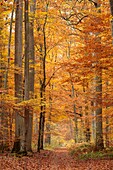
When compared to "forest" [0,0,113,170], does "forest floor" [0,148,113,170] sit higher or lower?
lower

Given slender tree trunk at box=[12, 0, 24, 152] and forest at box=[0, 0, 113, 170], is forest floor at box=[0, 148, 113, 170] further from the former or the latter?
slender tree trunk at box=[12, 0, 24, 152]

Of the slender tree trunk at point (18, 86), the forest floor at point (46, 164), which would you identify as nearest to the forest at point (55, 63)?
the slender tree trunk at point (18, 86)

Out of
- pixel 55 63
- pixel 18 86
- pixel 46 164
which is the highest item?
pixel 55 63

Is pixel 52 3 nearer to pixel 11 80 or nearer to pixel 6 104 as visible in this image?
pixel 11 80

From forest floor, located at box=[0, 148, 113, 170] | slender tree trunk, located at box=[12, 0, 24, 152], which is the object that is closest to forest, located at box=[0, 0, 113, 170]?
slender tree trunk, located at box=[12, 0, 24, 152]

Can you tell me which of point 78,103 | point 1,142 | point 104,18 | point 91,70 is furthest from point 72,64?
point 78,103

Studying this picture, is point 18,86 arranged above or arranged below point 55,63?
below

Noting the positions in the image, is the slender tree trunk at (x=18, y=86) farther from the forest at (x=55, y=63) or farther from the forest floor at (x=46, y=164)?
the forest floor at (x=46, y=164)

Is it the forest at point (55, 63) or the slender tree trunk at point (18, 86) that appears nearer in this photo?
the forest at point (55, 63)

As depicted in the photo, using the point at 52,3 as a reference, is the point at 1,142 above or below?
below

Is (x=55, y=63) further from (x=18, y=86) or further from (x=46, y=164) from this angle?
(x=46, y=164)

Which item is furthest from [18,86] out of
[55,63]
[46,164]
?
[46,164]

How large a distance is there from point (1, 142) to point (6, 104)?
15.4 feet

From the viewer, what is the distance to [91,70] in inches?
466
